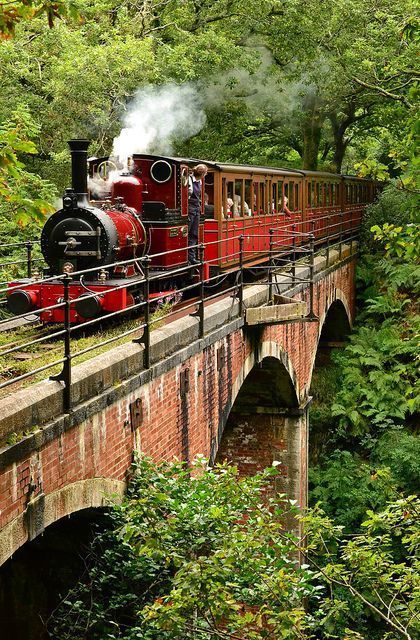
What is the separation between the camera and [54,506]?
20.5 feet

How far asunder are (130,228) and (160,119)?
11.0 m

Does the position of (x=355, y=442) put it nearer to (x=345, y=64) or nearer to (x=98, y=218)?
(x=345, y=64)


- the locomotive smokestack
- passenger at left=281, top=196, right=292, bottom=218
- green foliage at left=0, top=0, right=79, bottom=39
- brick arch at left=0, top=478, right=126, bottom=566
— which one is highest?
green foliage at left=0, top=0, right=79, bottom=39

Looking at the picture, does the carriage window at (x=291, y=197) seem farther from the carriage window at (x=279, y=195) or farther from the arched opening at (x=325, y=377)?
the arched opening at (x=325, y=377)

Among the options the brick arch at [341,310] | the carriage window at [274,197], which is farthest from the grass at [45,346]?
the brick arch at [341,310]

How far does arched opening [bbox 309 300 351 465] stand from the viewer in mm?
22438

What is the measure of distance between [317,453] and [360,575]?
572 inches

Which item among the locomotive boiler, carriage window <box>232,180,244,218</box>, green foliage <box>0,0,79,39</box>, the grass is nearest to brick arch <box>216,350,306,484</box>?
carriage window <box>232,180,244,218</box>

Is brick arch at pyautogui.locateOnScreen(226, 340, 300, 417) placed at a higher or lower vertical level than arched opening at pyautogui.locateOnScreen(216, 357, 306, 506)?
higher

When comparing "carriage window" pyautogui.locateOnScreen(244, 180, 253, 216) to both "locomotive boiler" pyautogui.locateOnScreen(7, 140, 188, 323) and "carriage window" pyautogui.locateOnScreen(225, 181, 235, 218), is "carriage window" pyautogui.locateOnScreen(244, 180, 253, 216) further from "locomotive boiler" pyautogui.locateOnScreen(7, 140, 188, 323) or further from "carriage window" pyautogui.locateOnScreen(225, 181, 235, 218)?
"locomotive boiler" pyautogui.locateOnScreen(7, 140, 188, 323)

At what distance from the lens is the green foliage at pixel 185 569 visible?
6.76m

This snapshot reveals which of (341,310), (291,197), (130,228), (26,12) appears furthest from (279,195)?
(26,12)

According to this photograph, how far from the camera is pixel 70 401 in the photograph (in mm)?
6527

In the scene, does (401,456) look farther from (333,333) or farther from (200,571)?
(200,571)
